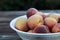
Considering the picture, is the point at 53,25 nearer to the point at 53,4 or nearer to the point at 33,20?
the point at 33,20

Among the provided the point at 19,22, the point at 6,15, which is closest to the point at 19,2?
the point at 6,15

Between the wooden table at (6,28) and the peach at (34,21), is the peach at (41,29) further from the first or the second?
the wooden table at (6,28)

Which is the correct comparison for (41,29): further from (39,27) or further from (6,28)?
(6,28)

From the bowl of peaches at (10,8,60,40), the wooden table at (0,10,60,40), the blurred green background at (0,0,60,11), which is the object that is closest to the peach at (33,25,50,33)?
the bowl of peaches at (10,8,60,40)

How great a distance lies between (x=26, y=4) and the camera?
2863 millimetres

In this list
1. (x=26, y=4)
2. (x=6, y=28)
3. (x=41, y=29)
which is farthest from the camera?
(x=26, y=4)

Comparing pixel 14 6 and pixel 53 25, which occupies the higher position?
pixel 53 25

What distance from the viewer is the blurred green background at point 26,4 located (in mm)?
2812

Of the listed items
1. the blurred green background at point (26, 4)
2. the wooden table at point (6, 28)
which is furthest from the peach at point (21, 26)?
the blurred green background at point (26, 4)

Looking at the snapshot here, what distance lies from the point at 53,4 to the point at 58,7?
0.08 meters

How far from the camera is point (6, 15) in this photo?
153 centimetres

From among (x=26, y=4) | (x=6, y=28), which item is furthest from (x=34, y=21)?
(x=26, y=4)

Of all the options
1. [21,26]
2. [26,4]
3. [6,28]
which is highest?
[21,26]

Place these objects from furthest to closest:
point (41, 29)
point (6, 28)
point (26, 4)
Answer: point (26, 4) < point (6, 28) < point (41, 29)
